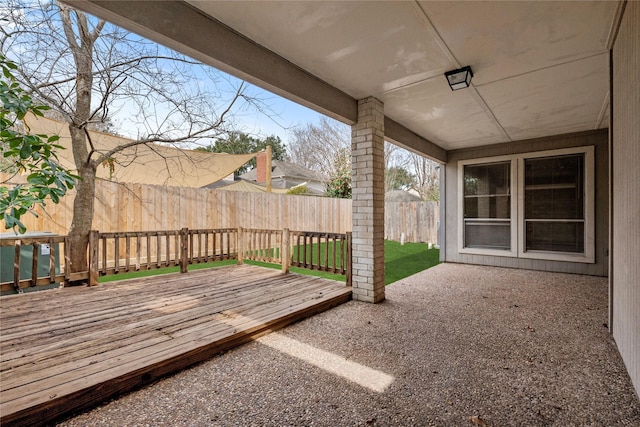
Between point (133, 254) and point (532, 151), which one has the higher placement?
point (532, 151)

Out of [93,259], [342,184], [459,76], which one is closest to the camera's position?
[459,76]

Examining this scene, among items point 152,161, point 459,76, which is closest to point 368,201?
point 459,76

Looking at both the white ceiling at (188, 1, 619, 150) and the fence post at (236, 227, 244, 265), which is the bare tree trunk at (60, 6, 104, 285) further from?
the white ceiling at (188, 1, 619, 150)

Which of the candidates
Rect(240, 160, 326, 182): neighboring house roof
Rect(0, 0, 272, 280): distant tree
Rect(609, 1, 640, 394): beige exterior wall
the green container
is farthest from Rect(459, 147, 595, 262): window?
Rect(240, 160, 326, 182): neighboring house roof

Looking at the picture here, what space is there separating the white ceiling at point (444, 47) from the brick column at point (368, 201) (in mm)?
362

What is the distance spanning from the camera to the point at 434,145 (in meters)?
6.19

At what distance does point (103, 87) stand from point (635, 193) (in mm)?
5681

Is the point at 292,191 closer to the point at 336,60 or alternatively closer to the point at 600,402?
the point at 336,60

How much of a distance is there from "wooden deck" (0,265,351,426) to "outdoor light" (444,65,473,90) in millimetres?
2771

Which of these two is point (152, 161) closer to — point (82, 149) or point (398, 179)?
point (82, 149)

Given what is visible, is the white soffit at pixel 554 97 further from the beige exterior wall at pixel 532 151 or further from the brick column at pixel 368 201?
Result: the brick column at pixel 368 201

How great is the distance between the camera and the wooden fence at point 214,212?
5.12 meters

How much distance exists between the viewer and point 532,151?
581cm

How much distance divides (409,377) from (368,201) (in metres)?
2.09
